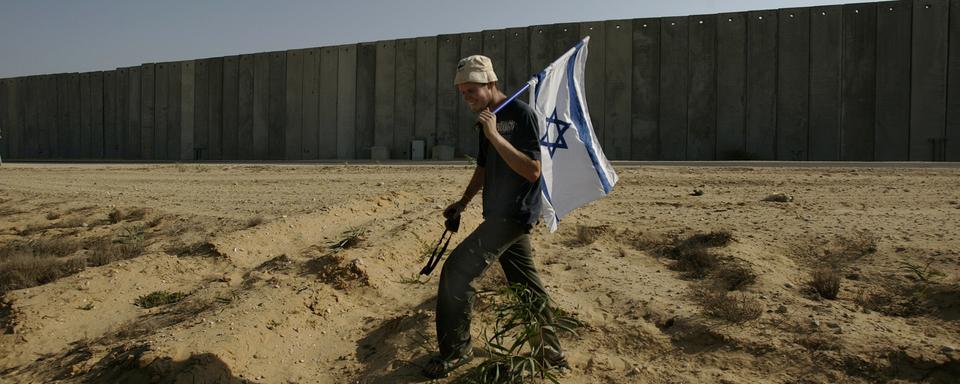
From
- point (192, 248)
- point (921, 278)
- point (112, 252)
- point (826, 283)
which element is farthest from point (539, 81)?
point (112, 252)

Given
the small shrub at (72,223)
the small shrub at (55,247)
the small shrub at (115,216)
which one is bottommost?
the small shrub at (55,247)

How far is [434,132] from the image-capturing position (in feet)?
44.7

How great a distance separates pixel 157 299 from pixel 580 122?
3.45m

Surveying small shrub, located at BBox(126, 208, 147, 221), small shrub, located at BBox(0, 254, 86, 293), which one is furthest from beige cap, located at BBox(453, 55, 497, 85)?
small shrub, located at BBox(126, 208, 147, 221)

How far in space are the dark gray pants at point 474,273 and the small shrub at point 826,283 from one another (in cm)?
177

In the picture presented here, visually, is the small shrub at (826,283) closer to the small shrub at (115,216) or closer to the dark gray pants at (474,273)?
the dark gray pants at (474,273)

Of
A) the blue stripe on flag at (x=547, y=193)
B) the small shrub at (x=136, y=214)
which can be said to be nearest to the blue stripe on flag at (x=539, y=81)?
the blue stripe on flag at (x=547, y=193)

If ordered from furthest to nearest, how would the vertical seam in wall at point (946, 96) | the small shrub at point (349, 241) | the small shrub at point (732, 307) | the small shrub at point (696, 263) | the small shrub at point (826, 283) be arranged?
the vertical seam in wall at point (946, 96)
the small shrub at point (349, 241)
the small shrub at point (696, 263)
the small shrub at point (826, 283)
the small shrub at point (732, 307)

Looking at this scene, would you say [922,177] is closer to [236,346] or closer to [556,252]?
[556,252]

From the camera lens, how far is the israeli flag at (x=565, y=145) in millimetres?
3711

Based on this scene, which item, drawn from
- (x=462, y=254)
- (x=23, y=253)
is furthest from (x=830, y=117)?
(x=23, y=253)

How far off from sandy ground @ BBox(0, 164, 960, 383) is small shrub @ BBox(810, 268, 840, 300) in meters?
0.09

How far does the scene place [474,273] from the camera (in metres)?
3.53

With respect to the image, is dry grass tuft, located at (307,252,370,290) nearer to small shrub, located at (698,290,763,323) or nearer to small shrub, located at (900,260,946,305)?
small shrub, located at (698,290,763,323)
